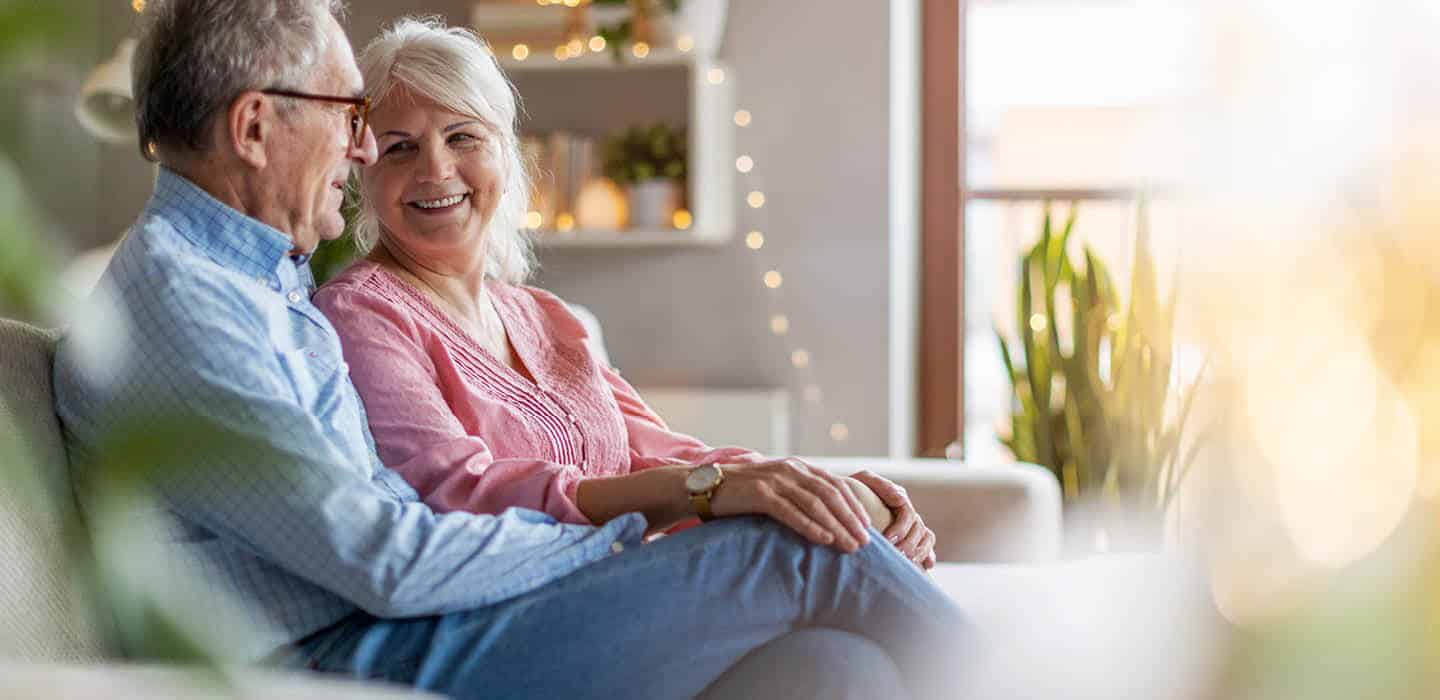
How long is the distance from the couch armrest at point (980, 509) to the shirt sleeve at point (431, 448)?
749 millimetres

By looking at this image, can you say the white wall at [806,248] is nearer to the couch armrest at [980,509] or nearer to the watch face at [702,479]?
the couch armrest at [980,509]

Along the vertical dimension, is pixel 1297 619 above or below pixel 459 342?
above

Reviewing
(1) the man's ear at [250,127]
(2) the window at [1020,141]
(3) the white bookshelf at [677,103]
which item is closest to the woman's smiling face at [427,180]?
(1) the man's ear at [250,127]

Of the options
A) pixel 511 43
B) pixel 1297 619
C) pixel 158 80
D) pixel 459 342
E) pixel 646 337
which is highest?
pixel 511 43

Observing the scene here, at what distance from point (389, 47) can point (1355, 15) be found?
1.66m

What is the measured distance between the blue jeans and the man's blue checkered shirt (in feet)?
0.12

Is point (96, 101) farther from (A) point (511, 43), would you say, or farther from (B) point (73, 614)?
(B) point (73, 614)

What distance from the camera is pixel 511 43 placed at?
358 cm

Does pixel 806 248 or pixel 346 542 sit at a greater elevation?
pixel 806 248

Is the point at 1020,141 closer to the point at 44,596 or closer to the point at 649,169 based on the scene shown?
the point at 649,169

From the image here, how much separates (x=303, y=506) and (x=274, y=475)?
0.08 m

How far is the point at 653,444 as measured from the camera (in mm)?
1906

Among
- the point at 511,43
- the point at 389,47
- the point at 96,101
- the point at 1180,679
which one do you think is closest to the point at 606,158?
the point at 511,43

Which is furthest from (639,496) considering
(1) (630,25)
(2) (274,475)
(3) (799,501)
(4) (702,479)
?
(1) (630,25)
